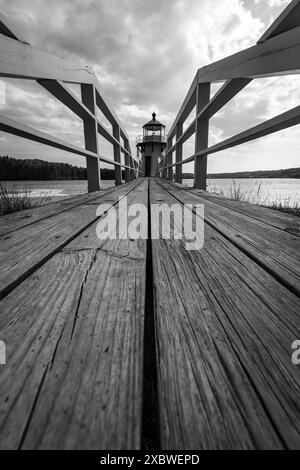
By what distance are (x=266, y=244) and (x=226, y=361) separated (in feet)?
2.09

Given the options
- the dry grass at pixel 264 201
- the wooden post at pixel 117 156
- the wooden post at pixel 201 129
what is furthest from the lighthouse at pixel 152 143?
the wooden post at pixel 201 129

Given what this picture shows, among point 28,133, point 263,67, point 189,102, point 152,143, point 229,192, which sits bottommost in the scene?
point 229,192

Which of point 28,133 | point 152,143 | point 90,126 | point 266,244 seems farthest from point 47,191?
point 152,143

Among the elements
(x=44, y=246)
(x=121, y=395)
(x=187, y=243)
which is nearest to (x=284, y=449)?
(x=121, y=395)

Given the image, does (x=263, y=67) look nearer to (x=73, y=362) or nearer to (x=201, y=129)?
(x=73, y=362)

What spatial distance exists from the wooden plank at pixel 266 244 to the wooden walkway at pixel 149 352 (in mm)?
10

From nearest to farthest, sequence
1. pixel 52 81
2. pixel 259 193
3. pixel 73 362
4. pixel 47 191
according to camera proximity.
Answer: pixel 73 362
pixel 52 81
pixel 47 191
pixel 259 193

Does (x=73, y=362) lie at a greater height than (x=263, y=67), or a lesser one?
lesser

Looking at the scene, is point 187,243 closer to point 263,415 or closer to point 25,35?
point 263,415

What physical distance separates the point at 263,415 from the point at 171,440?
119 millimetres

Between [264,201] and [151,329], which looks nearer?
[151,329]

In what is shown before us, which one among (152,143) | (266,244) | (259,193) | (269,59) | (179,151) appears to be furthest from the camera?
(152,143)

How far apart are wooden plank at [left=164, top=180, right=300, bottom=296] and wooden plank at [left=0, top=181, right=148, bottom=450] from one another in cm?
39

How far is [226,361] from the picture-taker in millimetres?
349
